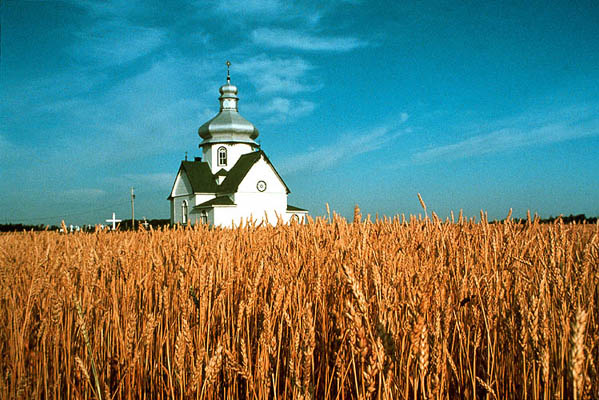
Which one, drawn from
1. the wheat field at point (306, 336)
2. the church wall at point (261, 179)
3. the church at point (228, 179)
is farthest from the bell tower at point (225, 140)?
the wheat field at point (306, 336)

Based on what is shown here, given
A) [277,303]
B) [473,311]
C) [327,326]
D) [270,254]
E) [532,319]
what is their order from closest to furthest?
[532,319]
[277,303]
[473,311]
[327,326]
[270,254]

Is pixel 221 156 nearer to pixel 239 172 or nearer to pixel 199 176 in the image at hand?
pixel 199 176

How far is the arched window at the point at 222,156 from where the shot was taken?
4262 centimetres

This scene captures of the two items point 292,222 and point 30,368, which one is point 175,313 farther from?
point 292,222

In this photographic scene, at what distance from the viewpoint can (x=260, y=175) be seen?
36594 mm

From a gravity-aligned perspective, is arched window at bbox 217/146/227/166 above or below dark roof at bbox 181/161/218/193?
above

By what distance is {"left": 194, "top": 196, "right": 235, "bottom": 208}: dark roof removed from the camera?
34.9 metres

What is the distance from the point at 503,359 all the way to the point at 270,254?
5.40 feet

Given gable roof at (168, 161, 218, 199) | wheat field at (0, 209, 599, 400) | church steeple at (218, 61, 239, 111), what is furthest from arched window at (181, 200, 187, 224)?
wheat field at (0, 209, 599, 400)

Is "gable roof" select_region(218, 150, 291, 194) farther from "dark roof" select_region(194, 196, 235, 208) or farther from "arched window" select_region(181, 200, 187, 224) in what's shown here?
"arched window" select_region(181, 200, 187, 224)

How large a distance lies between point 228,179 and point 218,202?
4.17 metres

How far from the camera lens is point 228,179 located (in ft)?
127

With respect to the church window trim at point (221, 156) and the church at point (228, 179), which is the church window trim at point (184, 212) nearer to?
the church at point (228, 179)

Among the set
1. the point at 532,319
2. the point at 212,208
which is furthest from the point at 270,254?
the point at 212,208
